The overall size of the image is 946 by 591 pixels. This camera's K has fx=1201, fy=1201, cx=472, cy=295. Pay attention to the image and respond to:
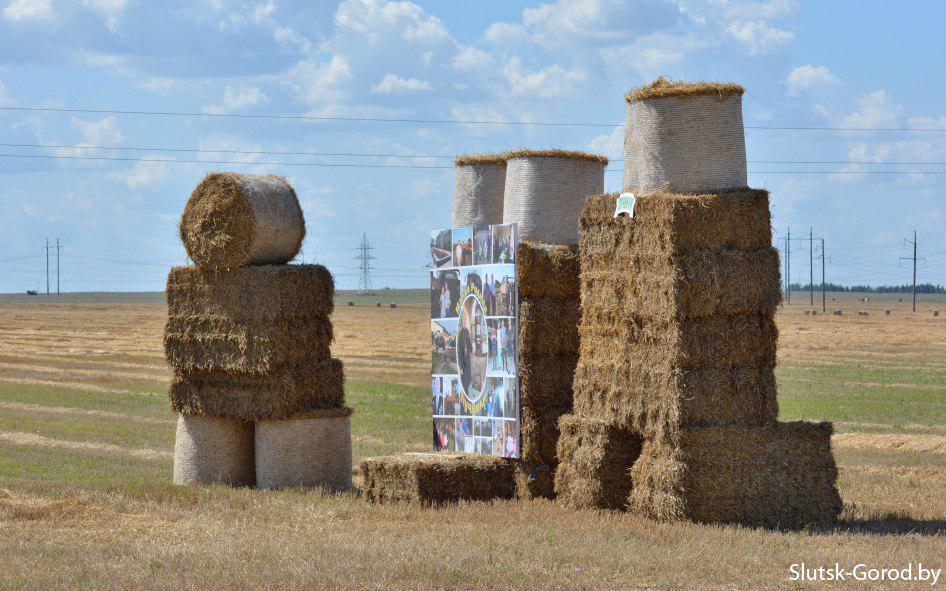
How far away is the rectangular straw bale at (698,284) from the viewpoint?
12.0 metres

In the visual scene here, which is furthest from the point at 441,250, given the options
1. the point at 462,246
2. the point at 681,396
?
the point at 681,396

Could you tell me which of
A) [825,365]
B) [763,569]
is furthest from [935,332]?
[763,569]

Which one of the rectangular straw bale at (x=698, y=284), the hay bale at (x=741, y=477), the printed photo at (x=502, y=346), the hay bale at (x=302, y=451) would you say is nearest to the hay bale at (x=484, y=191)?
the printed photo at (x=502, y=346)

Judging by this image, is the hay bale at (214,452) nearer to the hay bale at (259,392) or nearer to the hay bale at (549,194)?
the hay bale at (259,392)

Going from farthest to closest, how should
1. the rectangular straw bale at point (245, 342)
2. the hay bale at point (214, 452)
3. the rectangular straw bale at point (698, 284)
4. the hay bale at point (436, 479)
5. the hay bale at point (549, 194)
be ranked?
the hay bale at point (214, 452)
the rectangular straw bale at point (245, 342)
the hay bale at point (549, 194)
the hay bale at point (436, 479)
the rectangular straw bale at point (698, 284)

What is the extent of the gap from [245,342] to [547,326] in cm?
392

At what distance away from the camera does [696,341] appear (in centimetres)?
1210

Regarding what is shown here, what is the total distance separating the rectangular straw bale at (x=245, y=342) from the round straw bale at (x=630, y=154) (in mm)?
4827

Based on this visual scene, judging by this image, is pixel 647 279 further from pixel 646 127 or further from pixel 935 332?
pixel 935 332

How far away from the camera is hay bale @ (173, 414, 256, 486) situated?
616 inches

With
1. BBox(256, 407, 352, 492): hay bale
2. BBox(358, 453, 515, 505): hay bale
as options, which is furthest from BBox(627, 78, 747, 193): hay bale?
BBox(256, 407, 352, 492): hay bale

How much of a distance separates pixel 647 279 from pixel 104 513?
248 inches

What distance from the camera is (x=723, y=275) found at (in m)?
12.1

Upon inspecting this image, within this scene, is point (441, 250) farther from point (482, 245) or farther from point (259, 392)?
point (259, 392)
